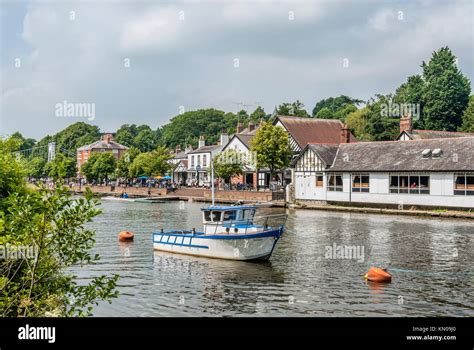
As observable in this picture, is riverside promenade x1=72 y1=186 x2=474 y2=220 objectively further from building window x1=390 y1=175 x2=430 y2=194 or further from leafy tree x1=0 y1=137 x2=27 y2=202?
leafy tree x1=0 y1=137 x2=27 y2=202

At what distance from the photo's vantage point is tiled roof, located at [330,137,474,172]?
5294 cm

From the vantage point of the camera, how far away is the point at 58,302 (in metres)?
15.3

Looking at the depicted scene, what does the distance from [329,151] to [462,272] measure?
4257 cm

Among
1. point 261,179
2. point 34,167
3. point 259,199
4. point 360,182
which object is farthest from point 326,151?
point 34,167

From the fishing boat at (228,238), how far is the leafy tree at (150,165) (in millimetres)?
72525

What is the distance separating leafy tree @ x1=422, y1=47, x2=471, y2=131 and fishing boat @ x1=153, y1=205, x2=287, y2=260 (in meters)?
72.3

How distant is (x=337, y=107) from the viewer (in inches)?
6393

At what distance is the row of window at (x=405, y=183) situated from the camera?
51375 millimetres

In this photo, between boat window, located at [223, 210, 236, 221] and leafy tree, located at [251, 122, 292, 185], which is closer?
boat window, located at [223, 210, 236, 221]

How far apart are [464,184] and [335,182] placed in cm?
1623

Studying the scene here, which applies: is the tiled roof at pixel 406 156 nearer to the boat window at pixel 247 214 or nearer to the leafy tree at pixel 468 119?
the boat window at pixel 247 214

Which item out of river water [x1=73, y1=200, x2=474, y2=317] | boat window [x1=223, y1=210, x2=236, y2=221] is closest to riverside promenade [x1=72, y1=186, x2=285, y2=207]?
river water [x1=73, y1=200, x2=474, y2=317]

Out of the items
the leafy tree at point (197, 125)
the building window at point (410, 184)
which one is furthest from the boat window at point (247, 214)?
the leafy tree at point (197, 125)

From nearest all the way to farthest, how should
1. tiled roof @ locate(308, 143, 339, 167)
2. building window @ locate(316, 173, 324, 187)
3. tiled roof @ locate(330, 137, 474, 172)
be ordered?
1. tiled roof @ locate(330, 137, 474, 172)
2. tiled roof @ locate(308, 143, 339, 167)
3. building window @ locate(316, 173, 324, 187)
